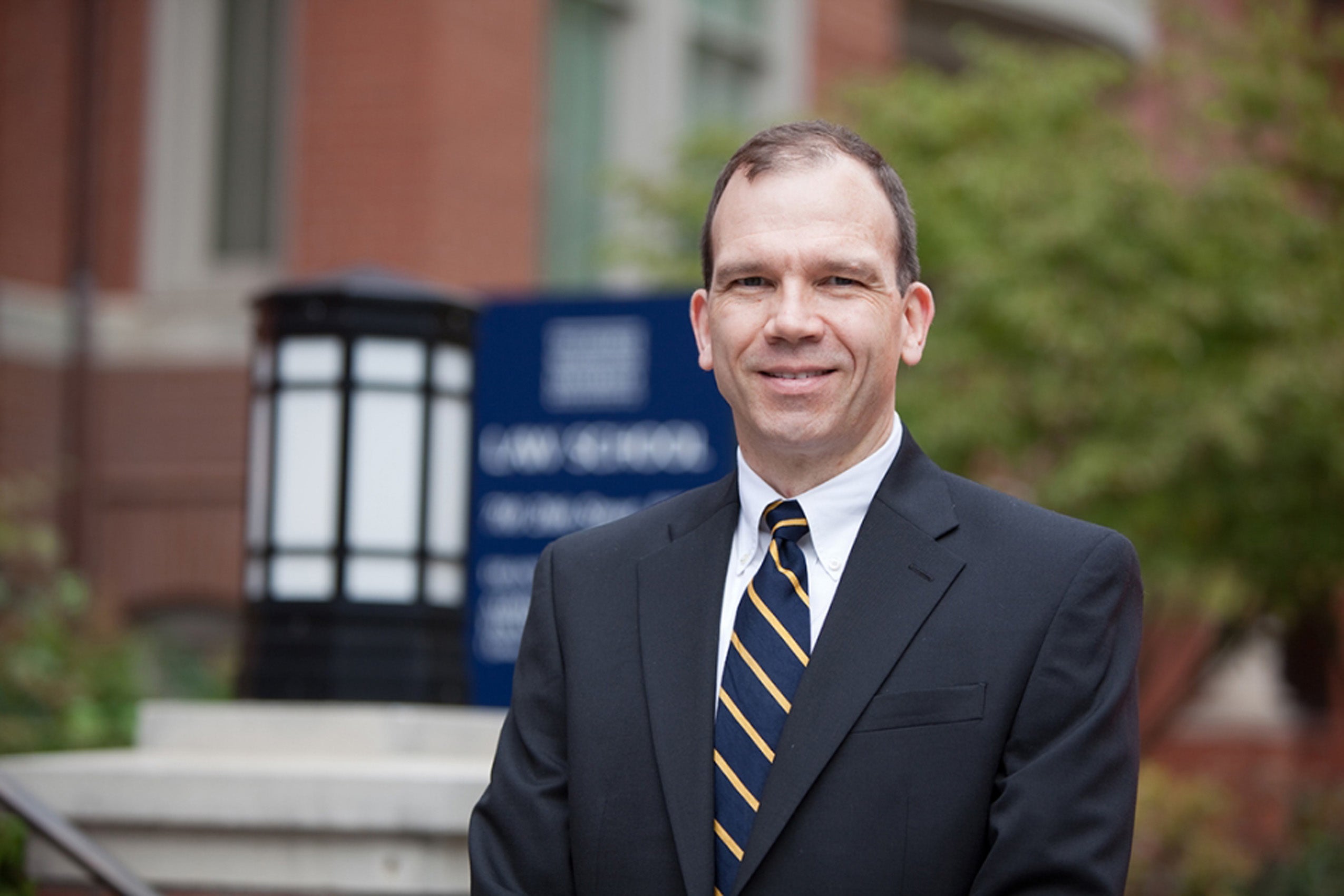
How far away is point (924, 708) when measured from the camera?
93.9 inches

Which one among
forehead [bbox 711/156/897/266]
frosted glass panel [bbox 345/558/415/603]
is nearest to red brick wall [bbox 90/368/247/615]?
frosted glass panel [bbox 345/558/415/603]

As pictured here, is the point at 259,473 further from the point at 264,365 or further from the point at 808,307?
the point at 808,307

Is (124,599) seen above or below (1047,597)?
below

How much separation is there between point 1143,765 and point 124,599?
8.88 meters

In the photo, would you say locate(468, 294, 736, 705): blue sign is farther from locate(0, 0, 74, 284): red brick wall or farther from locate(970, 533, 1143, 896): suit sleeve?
locate(0, 0, 74, 284): red brick wall

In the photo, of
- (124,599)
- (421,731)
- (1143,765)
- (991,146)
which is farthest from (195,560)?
(1143,765)

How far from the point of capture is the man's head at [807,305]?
248cm

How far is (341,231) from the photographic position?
37.1 feet

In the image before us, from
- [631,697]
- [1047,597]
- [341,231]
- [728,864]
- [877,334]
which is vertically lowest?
[728,864]

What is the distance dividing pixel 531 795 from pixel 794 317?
2.57ft

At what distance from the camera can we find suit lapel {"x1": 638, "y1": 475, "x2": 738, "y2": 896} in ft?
7.99

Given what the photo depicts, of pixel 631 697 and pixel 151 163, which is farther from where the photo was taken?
pixel 151 163

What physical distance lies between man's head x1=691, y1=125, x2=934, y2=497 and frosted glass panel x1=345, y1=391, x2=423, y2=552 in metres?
2.85

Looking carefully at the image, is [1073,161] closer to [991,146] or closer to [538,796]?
[991,146]
